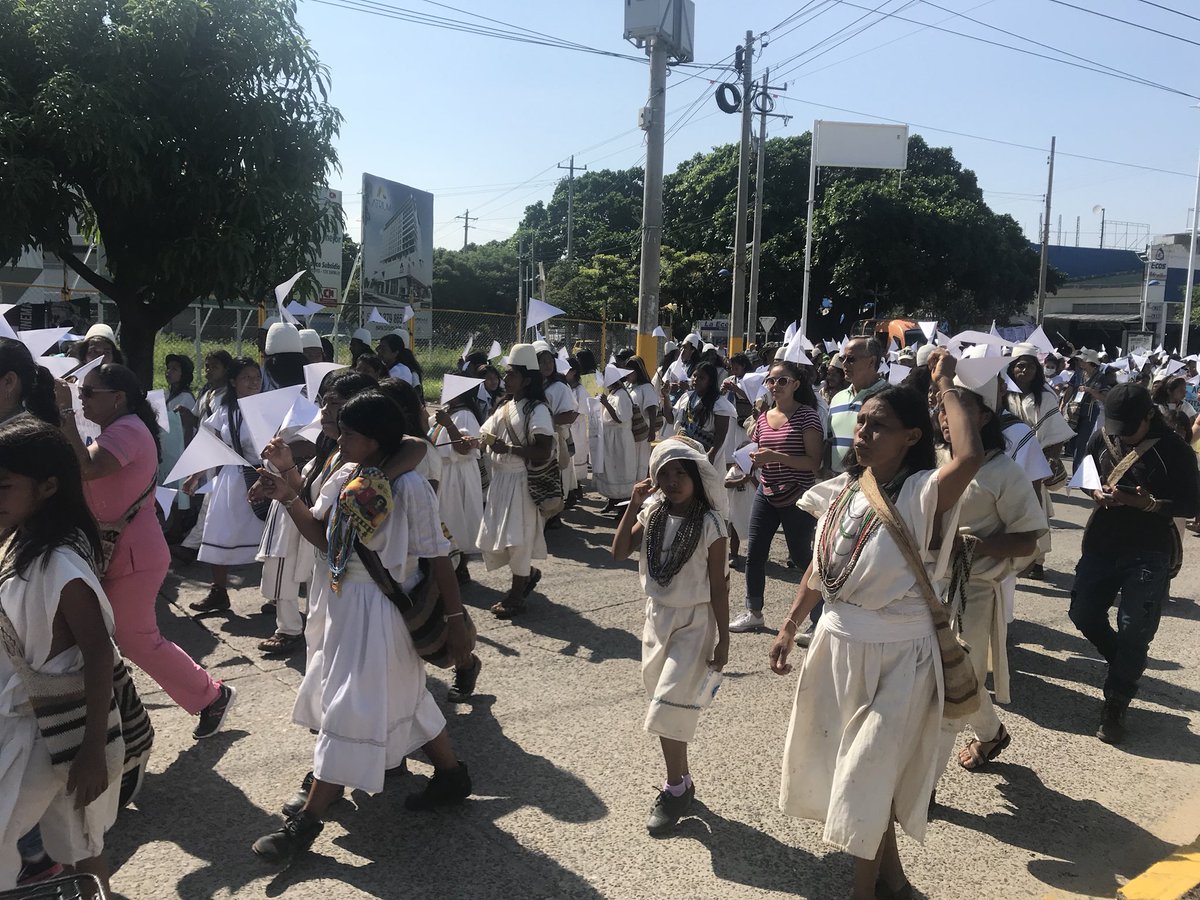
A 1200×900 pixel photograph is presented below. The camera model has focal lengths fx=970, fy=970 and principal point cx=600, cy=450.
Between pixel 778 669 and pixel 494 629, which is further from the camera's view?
pixel 494 629

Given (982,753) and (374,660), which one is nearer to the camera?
(374,660)

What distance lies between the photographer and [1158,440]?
15.8ft

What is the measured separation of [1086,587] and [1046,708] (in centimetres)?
74

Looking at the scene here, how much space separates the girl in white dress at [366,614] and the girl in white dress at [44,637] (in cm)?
77

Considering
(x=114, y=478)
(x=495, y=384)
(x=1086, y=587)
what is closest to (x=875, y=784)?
(x=1086, y=587)

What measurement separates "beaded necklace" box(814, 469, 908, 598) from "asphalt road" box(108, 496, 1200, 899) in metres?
1.13

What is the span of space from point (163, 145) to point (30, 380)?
7.14m

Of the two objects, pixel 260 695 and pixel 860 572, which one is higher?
pixel 860 572

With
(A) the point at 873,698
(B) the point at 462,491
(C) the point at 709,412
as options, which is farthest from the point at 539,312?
(A) the point at 873,698

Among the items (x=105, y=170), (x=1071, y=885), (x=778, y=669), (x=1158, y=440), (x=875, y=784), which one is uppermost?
(x=105, y=170)

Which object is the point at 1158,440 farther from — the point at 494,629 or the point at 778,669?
the point at 494,629

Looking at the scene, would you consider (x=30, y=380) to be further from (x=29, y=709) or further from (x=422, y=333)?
(x=422, y=333)

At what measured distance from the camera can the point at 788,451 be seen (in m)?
6.05

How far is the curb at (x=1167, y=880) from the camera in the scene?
11.2ft
